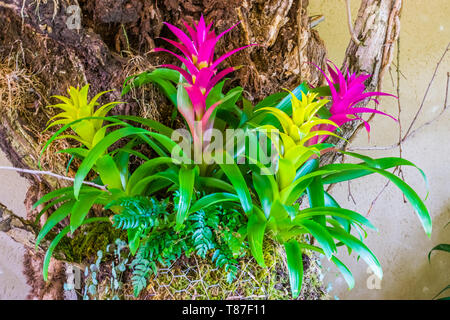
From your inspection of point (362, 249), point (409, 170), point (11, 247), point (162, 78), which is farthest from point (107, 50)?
point (409, 170)

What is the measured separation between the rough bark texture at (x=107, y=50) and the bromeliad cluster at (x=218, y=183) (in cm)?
17

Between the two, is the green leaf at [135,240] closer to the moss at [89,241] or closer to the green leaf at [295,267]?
the moss at [89,241]

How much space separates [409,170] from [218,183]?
1.47m

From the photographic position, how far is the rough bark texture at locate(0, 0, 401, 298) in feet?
3.84

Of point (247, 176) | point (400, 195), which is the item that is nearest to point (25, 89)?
point (247, 176)

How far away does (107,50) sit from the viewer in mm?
1188

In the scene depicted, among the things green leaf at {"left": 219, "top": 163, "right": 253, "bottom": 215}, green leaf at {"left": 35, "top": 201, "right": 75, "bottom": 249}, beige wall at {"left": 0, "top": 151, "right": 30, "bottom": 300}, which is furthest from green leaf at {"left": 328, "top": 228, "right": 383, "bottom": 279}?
beige wall at {"left": 0, "top": 151, "right": 30, "bottom": 300}

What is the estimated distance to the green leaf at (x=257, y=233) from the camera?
0.90 m

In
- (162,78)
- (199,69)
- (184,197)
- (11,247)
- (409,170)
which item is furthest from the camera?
(409,170)

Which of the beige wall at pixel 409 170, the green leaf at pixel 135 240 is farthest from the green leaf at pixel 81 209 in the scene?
the beige wall at pixel 409 170

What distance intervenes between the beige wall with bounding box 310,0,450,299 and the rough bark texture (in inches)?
32.6

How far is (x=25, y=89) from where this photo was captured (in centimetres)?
121

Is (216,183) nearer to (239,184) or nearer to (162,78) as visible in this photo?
(239,184)
